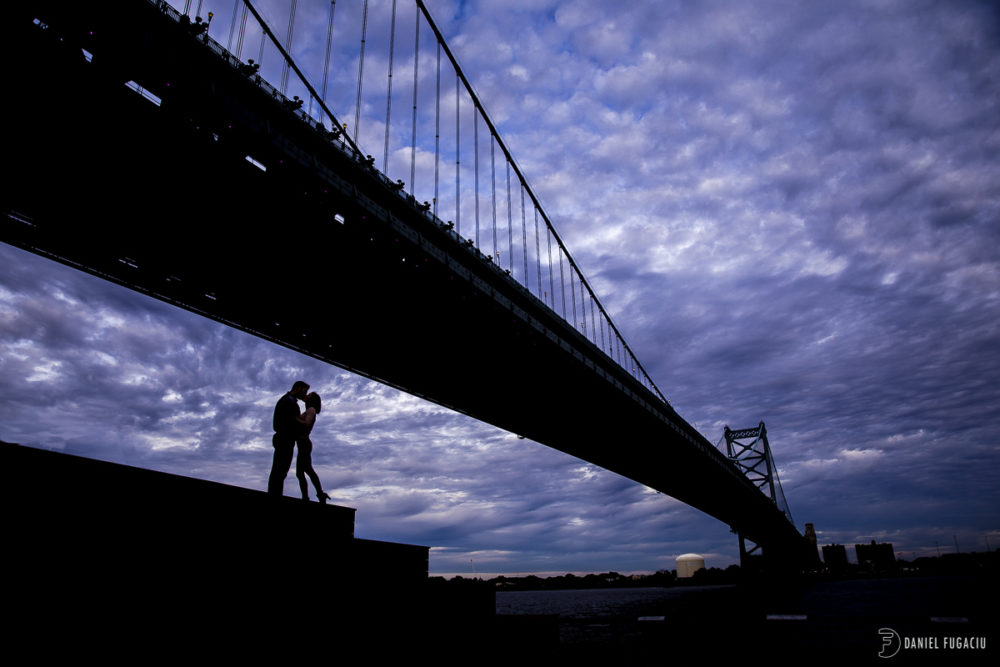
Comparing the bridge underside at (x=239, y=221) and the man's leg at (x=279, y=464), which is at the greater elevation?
the bridge underside at (x=239, y=221)

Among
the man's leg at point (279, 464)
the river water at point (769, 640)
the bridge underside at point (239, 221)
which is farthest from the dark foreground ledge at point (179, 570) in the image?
the bridge underside at point (239, 221)

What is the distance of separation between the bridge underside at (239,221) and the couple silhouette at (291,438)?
811 cm

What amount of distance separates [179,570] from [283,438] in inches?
97.7

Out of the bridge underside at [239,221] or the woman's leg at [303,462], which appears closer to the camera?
the woman's leg at [303,462]

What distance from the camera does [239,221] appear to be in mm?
14500

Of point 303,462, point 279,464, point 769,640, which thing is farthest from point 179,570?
point 769,640

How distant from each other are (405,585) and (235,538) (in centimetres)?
233

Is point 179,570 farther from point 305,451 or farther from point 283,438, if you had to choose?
point 305,451

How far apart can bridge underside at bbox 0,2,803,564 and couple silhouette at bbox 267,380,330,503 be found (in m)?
8.11

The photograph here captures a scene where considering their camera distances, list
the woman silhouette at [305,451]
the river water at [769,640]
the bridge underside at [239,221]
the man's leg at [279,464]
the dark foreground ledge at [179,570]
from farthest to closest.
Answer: the bridge underside at [239,221] → the river water at [769,640] → the woman silhouette at [305,451] → the man's leg at [279,464] → the dark foreground ledge at [179,570]

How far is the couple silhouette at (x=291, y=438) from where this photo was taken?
660 cm

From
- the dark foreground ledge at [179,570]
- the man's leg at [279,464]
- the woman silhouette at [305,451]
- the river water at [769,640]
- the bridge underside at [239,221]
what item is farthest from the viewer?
the bridge underside at [239,221]

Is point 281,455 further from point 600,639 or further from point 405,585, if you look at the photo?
point 600,639

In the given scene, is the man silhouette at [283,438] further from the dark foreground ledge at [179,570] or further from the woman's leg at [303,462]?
the dark foreground ledge at [179,570]
